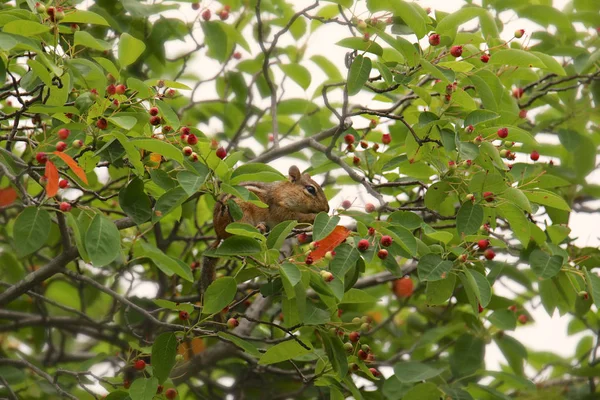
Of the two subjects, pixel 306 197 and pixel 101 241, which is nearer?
pixel 101 241

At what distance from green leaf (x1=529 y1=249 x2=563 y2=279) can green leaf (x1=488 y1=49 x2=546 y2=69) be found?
92 cm

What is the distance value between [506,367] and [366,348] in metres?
2.53

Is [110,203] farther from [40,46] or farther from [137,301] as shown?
[40,46]

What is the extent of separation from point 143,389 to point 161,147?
42.5 inches

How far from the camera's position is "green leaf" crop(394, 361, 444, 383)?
4.46m

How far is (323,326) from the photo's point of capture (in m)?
3.91

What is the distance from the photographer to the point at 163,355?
3727 mm

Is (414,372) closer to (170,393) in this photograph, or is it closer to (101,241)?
(170,393)

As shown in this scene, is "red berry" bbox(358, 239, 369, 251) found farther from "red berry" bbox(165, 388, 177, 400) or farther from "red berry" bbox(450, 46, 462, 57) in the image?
"red berry" bbox(165, 388, 177, 400)

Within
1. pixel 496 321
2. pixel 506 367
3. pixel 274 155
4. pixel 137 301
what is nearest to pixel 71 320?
pixel 137 301

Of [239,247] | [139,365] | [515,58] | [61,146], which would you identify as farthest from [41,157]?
[515,58]

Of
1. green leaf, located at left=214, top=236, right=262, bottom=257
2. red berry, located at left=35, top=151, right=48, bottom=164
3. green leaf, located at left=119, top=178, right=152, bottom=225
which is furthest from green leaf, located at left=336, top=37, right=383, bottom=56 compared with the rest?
red berry, located at left=35, top=151, right=48, bottom=164

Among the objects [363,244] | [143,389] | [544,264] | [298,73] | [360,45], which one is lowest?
[143,389]

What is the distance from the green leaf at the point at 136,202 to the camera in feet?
11.8
